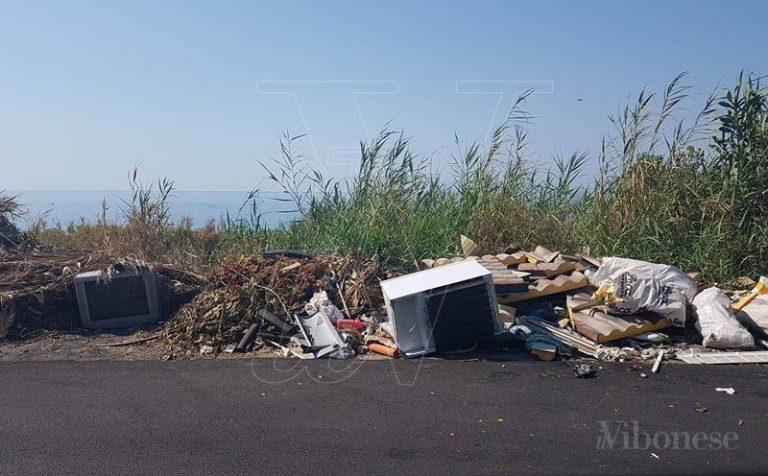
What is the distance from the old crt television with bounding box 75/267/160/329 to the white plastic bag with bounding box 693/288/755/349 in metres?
5.65

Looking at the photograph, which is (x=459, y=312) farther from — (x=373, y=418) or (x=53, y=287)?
(x=53, y=287)

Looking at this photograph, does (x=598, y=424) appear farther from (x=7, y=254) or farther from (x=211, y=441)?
(x=7, y=254)

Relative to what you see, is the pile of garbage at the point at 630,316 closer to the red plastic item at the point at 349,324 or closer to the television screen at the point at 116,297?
the red plastic item at the point at 349,324

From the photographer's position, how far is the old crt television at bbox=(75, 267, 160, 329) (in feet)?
23.2

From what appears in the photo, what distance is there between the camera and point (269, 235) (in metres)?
9.66

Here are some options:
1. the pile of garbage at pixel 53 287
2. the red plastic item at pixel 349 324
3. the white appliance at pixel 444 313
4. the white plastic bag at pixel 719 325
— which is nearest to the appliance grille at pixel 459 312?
the white appliance at pixel 444 313

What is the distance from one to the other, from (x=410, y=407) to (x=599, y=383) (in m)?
1.60

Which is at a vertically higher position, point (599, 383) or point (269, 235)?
point (269, 235)

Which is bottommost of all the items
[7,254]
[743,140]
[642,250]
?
[642,250]

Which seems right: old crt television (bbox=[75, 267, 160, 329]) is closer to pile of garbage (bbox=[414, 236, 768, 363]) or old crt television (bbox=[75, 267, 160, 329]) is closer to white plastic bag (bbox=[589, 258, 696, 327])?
pile of garbage (bbox=[414, 236, 768, 363])

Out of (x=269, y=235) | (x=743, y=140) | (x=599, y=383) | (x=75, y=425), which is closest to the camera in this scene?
(x=75, y=425)

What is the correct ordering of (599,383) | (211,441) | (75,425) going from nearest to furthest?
1. (211,441)
2. (75,425)
3. (599,383)

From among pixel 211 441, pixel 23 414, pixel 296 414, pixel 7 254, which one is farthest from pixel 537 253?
pixel 7 254

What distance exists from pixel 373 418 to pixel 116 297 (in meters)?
3.87
